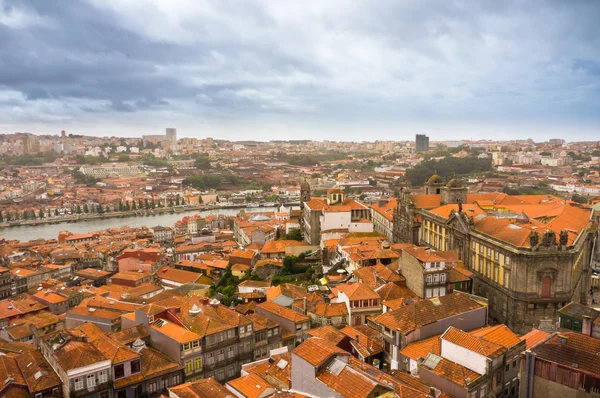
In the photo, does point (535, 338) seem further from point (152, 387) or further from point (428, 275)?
point (152, 387)

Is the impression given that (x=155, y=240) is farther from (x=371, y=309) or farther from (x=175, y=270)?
(x=371, y=309)

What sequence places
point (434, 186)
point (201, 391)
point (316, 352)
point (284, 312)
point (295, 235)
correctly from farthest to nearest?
point (295, 235) → point (434, 186) → point (284, 312) → point (201, 391) → point (316, 352)

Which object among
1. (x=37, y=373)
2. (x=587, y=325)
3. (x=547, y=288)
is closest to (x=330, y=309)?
(x=547, y=288)

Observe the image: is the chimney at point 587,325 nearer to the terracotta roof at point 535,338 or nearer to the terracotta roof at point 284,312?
the terracotta roof at point 535,338

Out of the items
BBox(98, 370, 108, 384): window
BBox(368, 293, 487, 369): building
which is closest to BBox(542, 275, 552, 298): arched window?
BBox(368, 293, 487, 369): building

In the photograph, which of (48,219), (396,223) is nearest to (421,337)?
(396,223)

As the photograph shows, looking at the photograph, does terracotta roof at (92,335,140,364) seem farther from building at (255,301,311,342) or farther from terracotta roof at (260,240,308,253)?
terracotta roof at (260,240,308,253)
